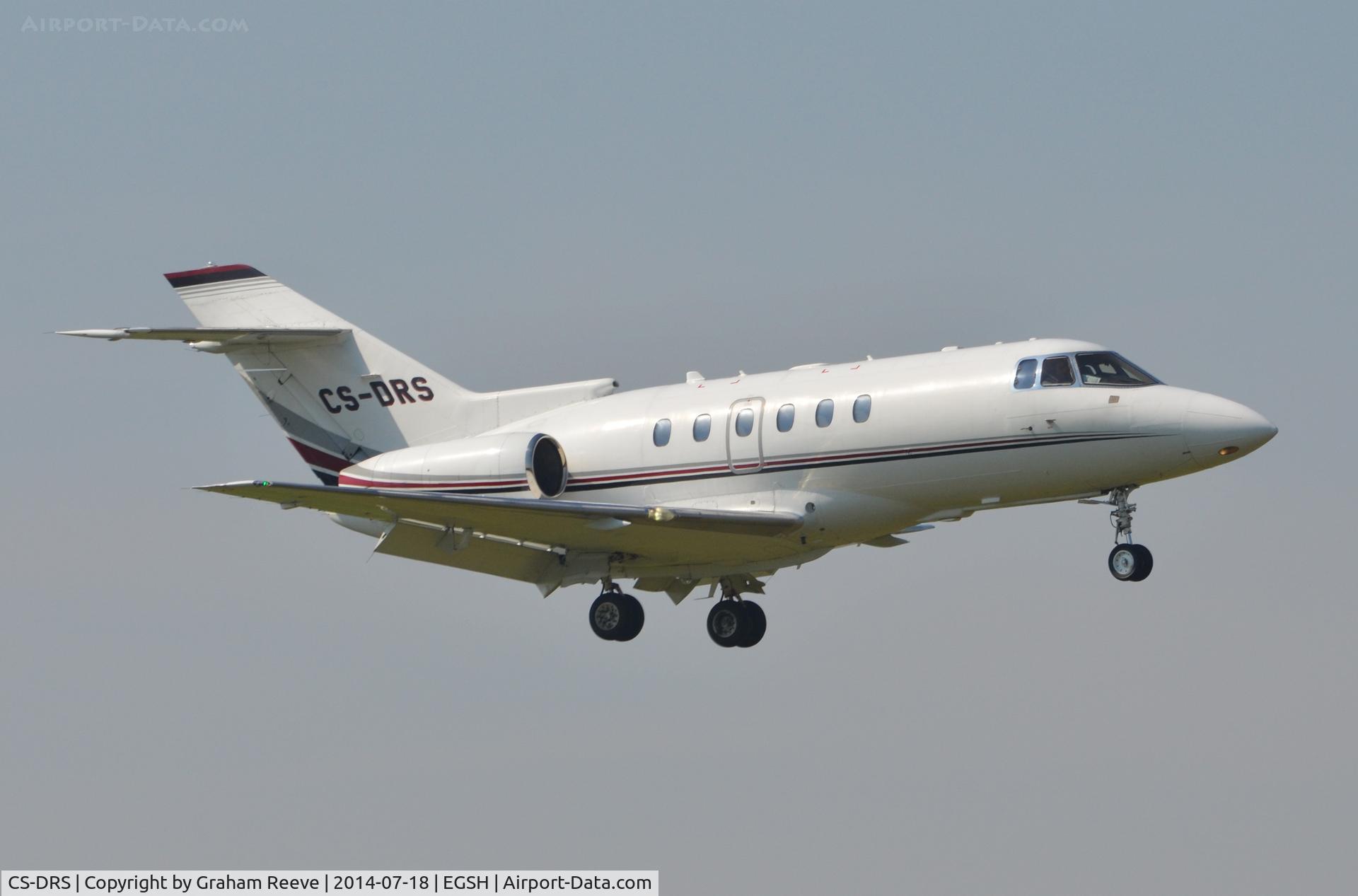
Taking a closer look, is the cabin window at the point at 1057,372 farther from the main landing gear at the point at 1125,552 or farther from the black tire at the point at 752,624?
the black tire at the point at 752,624

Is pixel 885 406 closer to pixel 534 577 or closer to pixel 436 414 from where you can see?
pixel 534 577

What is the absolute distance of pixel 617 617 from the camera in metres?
28.5

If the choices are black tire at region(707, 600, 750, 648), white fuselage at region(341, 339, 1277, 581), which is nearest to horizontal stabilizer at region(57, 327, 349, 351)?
white fuselage at region(341, 339, 1277, 581)

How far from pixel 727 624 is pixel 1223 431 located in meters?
8.51

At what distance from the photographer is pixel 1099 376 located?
25.8 metres

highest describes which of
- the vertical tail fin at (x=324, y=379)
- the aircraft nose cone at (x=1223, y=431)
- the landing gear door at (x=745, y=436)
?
the vertical tail fin at (x=324, y=379)

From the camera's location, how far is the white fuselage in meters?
25.4

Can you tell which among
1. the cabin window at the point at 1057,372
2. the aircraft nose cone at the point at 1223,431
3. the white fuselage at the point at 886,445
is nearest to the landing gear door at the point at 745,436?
the white fuselage at the point at 886,445

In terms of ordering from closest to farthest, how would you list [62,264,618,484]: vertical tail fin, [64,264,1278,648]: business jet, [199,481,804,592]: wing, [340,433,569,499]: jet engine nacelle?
[64,264,1278,648]: business jet < [199,481,804,592]: wing < [340,433,569,499]: jet engine nacelle < [62,264,618,484]: vertical tail fin

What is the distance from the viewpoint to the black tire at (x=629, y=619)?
93.5 feet

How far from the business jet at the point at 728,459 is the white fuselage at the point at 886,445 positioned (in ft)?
0.09

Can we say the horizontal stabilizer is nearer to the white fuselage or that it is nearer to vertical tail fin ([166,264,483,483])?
vertical tail fin ([166,264,483,483])

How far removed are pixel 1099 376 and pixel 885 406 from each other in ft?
9.20

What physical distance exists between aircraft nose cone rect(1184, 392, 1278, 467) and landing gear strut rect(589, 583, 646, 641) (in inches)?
325
